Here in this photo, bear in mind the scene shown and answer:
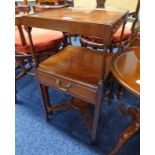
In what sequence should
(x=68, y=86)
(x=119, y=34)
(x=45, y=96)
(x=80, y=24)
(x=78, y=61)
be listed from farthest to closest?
1. (x=119, y=34)
2. (x=45, y=96)
3. (x=78, y=61)
4. (x=68, y=86)
5. (x=80, y=24)

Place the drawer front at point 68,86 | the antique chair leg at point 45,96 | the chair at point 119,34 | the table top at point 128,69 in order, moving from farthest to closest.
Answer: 1. the chair at point 119,34
2. the antique chair leg at point 45,96
3. the drawer front at point 68,86
4. the table top at point 128,69

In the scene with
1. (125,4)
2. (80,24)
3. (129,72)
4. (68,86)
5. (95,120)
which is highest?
(125,4)

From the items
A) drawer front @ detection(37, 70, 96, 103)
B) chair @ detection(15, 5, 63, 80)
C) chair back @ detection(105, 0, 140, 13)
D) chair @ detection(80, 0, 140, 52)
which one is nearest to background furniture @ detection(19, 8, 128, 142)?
drawer front @ detection(37, 70, 96, 103)

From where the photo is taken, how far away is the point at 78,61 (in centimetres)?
102

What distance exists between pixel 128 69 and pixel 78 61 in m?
0.37

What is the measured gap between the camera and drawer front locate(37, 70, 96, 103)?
85cm

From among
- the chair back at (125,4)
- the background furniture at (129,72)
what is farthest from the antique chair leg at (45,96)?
the chair back at (125,4)

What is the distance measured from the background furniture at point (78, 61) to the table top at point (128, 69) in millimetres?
73

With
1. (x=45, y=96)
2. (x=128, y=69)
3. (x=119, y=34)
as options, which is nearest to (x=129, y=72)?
(x=128, y=69)

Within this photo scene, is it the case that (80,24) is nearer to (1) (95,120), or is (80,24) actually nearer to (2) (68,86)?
(2) (68,86)

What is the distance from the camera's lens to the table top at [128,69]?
61 cm

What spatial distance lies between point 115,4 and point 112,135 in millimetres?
1241

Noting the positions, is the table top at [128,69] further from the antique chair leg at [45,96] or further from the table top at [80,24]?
the antique chair leg at [45,96]
